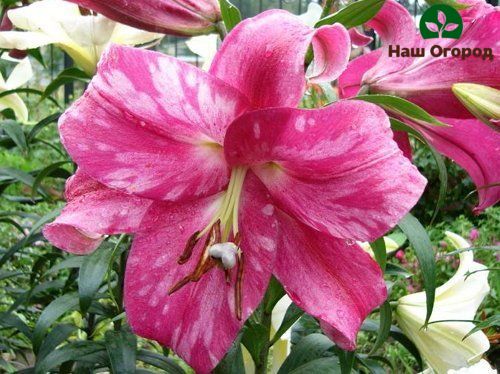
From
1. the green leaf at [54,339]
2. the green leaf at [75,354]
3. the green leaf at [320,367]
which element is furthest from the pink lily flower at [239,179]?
the green leaf at [54,339]

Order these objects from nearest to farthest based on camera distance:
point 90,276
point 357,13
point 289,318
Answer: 1. point 357,13
2. point 289,318
3. point 90,276

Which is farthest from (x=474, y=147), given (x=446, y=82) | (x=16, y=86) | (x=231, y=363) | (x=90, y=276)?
(x=16, y=86)

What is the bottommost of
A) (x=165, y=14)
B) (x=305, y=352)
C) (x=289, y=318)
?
(x=305, y=352)

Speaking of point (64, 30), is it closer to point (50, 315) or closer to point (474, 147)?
point (50, 315)

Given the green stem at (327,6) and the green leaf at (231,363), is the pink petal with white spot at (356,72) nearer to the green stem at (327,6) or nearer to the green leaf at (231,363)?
the green stem at (327,6)

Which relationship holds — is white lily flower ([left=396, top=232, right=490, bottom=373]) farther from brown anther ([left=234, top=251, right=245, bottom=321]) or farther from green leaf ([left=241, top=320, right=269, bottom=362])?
brown anther ([left=234, top=251, right=245, bottom=321])

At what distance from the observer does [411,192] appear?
0.48 m

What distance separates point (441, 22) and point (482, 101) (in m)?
0.09

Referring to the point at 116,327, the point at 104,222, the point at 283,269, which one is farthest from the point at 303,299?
the point at 116,327

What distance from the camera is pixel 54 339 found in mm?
1188

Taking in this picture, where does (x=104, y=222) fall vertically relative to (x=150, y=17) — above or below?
below

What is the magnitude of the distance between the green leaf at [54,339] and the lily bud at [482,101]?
2.64 feet

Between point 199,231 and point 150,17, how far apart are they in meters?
0.18

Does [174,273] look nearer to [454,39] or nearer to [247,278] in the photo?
[247,278]
